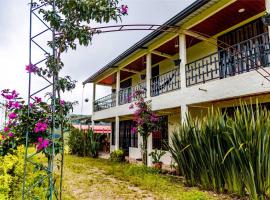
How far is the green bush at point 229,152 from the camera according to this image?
18.4 feet

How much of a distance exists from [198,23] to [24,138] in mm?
7864

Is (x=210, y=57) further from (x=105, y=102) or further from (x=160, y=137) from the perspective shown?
(x=105, y=102)

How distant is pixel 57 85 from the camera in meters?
4.14

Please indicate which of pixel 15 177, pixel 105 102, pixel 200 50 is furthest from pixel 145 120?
pixel 105 102

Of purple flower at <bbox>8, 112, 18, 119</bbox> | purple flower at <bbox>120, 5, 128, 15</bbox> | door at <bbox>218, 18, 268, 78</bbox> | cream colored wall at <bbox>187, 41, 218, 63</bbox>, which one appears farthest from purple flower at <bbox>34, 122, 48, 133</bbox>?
cream colored wall at <bbox>187, 41, 218, 63</bbox>

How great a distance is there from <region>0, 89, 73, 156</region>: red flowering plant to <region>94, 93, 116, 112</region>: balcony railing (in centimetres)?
1277

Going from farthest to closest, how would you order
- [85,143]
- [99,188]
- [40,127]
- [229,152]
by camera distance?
[85,143], [99,188], [229,152], [40,127]

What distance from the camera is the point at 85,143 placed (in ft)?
60.6

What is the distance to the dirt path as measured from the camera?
6.87 m

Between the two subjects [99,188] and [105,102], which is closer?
[99,188]

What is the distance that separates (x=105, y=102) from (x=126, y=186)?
11.2 m

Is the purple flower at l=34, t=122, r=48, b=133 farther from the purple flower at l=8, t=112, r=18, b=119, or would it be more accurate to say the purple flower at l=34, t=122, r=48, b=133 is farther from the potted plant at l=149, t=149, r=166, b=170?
the potted plant at l=149, t=149, r=166, b=170

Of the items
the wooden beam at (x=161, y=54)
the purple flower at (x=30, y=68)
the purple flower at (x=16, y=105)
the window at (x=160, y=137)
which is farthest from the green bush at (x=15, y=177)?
the window at (x=160, y=137)

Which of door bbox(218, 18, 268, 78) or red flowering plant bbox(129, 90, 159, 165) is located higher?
door bbox(218, 18, 268, 78)
